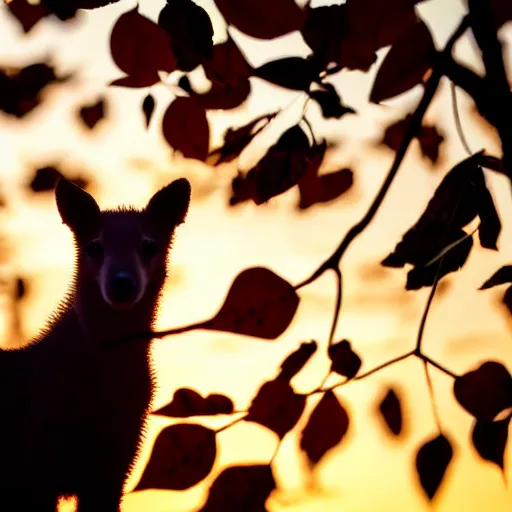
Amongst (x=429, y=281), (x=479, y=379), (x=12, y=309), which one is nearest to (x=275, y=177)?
(x=429, y=281)

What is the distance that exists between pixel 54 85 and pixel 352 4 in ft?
2.57

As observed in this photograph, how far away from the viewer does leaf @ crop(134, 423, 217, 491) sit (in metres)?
0.90

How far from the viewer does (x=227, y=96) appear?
0.97 m

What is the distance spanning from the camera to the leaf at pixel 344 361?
959 millimetres

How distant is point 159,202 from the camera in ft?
3.93

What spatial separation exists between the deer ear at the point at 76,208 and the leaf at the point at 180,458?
0.47m

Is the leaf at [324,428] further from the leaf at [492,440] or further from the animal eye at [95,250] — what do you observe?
the animal eye at [95,250]

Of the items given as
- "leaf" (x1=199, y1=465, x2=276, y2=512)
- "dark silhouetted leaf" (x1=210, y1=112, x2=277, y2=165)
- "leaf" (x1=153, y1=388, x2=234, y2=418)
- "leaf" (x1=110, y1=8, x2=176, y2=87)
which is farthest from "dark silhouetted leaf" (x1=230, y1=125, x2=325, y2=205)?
"leaf" (x1=199, y1=465, x2=276, y2=512)

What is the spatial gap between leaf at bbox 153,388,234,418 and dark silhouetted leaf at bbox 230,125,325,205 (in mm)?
306

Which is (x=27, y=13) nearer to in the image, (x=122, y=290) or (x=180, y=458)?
(x=122, y=290)

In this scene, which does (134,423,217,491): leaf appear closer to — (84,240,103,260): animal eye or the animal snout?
the animal snout

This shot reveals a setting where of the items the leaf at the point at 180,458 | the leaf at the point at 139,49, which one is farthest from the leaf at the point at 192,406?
the leaf at the point at 139,49

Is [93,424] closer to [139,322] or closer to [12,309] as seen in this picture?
[139,322]

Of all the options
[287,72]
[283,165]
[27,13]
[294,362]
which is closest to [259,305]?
[294,362]
